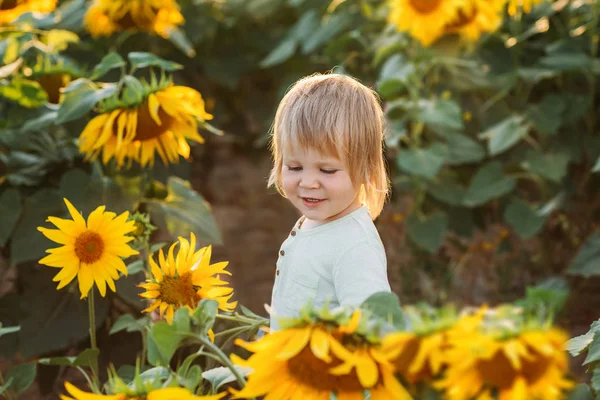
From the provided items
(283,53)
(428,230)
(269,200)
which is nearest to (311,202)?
(428,230)

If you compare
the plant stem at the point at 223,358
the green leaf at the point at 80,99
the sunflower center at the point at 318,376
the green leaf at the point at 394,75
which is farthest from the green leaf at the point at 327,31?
the sunflower center at the point at 318,376

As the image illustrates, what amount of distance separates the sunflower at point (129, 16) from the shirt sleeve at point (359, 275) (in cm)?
145

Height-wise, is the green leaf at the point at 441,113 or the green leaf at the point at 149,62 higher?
the green leaf at the point at 149,62

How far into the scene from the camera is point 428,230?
2.70 metres

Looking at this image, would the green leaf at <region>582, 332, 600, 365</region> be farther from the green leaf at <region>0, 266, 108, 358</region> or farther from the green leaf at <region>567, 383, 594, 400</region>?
the green leaf at <region>0, 266, 108, 358</region>

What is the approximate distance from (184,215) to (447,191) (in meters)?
1.04

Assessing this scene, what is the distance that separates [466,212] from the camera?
286 cm

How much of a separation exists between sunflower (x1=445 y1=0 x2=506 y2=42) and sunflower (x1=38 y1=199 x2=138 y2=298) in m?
1.58

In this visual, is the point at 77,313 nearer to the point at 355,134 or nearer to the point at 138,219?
the point at 138,219

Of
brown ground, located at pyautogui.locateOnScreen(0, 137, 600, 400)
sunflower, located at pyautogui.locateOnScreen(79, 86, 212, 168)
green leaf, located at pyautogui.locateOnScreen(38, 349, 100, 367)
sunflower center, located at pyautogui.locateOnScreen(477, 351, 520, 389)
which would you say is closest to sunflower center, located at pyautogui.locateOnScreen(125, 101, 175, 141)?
sunflower, located at pyautogui.locateOnScreen(79, 86, 212, 168)

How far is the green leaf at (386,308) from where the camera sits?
951mm

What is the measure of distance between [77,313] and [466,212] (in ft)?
4.30

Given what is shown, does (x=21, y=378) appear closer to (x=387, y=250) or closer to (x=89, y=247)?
(x=89, y=247)

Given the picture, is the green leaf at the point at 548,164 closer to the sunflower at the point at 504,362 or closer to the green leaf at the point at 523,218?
the green leaf at the point at 523,218
